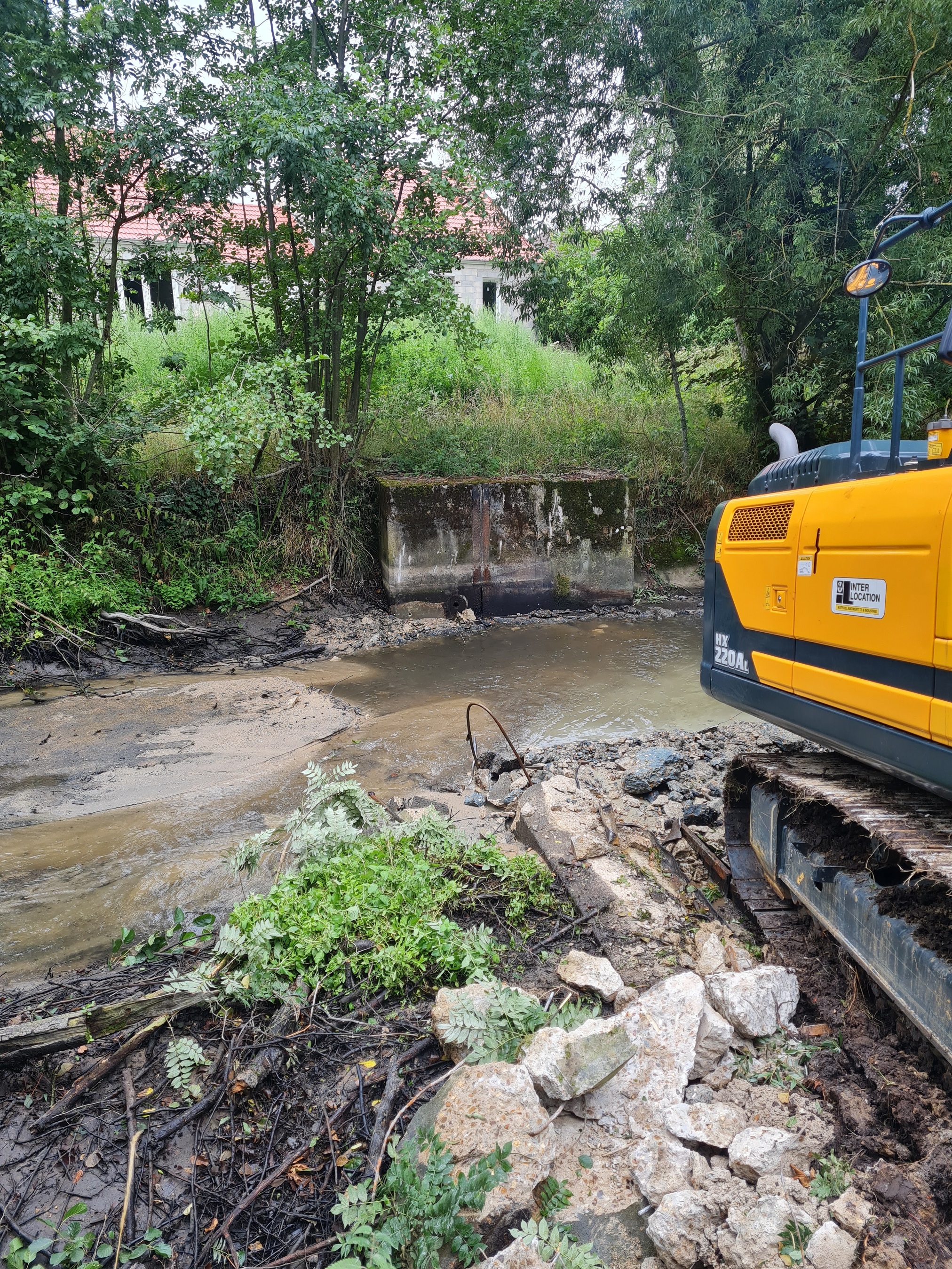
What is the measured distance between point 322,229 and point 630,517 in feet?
Answer: 18.5

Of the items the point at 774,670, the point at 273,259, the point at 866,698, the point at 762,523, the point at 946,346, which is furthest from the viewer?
the point at 273,259

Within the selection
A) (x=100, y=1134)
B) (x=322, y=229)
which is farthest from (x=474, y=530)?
(x=100, y=1134)

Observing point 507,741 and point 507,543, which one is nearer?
point 507,741

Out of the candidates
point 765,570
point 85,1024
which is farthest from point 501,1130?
point 765,570

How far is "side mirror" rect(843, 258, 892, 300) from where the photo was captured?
9.55 feet

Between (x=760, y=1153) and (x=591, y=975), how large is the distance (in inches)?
33.1

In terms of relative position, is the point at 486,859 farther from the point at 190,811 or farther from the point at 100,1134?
the point at 190,811

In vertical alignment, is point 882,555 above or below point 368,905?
above

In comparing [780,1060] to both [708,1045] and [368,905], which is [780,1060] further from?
[368,905]

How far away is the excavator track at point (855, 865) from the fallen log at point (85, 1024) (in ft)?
7.90

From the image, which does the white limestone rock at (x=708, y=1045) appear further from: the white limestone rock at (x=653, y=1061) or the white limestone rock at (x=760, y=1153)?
the white limestone rock at (x=760, y=1153)

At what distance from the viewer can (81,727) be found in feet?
22.6

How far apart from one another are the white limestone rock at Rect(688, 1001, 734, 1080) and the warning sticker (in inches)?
59.9

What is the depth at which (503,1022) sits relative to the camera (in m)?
2.69
